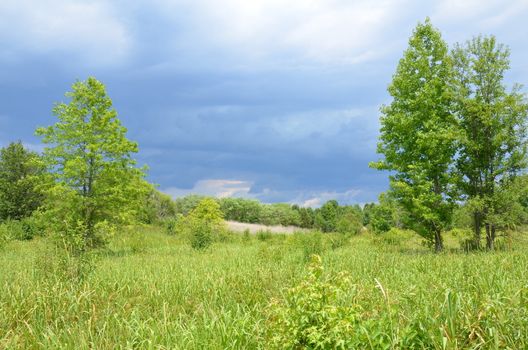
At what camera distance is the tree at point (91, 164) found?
19062 millimetres

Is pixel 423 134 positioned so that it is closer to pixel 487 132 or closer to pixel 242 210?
pixel 487 132

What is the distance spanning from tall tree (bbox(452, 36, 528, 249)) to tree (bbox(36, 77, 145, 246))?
602 inches

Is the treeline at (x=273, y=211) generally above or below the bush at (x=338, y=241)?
above

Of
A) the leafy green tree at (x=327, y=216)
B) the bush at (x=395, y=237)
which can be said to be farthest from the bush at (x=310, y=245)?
the leafy green tree at (x=327, y=216)

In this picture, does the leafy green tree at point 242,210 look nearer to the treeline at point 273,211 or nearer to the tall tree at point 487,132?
the treeline at point 273,211

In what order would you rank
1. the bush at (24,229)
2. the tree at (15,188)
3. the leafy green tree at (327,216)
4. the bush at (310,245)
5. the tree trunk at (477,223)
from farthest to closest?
the leafy green tree at (327,216)
the tree at (15,188)
the bush at (24,229)
the tree trunk at (477,223)
the bush at (310,245)

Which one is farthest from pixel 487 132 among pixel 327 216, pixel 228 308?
pixel 327 216

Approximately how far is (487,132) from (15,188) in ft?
135

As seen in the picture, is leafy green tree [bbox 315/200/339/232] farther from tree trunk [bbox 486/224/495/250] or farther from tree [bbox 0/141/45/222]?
tree trunk [bbox 486/224/495/250]

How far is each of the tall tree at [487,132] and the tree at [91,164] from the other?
15.3 meters

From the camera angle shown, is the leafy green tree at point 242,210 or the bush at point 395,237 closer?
the bush at point 395,237

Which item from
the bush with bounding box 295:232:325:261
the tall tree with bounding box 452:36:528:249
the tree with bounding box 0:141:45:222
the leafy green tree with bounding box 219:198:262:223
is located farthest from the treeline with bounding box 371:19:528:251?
the leafy green tree with bounding box 219:198:262:223

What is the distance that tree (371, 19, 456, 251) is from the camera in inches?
726

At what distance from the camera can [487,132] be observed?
18797 mm
